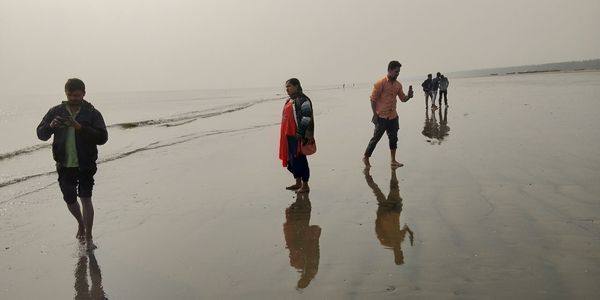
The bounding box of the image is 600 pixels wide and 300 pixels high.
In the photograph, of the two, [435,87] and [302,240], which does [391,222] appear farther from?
[435,87]

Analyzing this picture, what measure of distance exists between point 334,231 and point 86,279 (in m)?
2.50

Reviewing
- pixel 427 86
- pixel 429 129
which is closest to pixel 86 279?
pixel 429 129

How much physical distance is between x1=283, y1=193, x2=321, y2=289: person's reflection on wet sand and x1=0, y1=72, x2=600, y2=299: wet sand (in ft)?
0.07

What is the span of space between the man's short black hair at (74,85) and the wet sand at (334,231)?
1.74 meters

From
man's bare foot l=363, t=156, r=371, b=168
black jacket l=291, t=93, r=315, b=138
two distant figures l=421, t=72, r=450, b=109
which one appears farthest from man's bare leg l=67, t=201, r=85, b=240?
two distant figures l=421, t=72, r=450, b=109

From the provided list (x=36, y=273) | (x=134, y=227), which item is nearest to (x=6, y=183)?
(x=134, y=227)

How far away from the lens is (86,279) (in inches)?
151

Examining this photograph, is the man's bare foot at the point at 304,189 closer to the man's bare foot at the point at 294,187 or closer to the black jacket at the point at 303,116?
the man's bare foot at the point at 294,187

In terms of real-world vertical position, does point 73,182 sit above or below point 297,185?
above

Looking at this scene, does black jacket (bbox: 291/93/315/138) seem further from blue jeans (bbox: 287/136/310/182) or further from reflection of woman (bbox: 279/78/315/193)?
blue jeans (bbox: 287/136/310/182)

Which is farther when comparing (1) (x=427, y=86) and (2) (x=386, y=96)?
(1) (x=427, y=86)

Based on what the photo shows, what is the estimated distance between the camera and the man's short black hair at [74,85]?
4430 mm

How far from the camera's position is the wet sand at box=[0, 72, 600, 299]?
3424mm

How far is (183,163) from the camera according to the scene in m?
10.0
